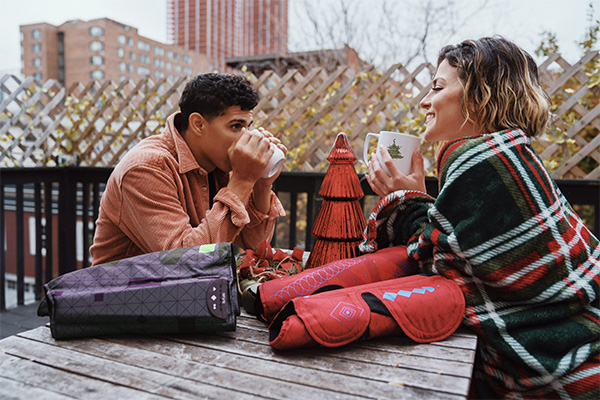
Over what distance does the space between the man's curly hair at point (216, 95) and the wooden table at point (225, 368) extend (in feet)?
2.12

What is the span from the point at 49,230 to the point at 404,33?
157 inches

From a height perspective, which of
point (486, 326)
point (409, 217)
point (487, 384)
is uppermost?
point (409, 217)

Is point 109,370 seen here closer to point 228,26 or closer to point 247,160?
point 247,160

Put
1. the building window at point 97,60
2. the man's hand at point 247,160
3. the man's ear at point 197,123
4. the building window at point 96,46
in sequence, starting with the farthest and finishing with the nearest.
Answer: the building window at point 97,60 < the building window at point 96,46 < the man's ear at point 197,123 < the man's hand at point 247,160

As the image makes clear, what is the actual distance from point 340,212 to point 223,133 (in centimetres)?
40

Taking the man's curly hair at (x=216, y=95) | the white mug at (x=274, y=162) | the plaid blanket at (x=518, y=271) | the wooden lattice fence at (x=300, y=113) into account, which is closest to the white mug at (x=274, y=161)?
the white mug at (x=274, y=162)

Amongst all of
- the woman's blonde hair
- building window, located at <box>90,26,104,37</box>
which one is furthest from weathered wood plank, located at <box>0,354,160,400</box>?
building window, located at <box>90,26,104,37</box>

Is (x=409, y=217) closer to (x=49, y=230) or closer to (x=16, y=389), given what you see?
(x=16, y=389)

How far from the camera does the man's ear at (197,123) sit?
1.18 meters

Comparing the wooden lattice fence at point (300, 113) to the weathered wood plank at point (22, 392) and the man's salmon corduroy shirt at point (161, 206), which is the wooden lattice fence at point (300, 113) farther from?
the weathered wood plank at point (22, 392)

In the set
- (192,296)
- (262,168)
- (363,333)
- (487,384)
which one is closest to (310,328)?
(363,333)

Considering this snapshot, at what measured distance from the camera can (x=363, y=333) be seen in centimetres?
67

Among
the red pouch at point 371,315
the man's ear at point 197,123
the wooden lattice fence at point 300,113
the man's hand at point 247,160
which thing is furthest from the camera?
the wooden lattice fence at point 300,113

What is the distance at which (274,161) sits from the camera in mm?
1130
